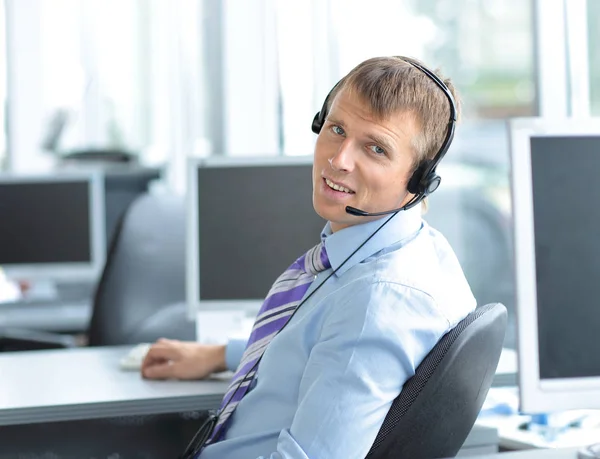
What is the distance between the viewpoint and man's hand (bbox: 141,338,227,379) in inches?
77.0

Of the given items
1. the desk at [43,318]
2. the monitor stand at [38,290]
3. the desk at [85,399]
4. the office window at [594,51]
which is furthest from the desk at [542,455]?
the monitor stand at [38,290]

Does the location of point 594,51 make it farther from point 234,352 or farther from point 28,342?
point 28,342

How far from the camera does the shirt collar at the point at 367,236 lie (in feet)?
4.85

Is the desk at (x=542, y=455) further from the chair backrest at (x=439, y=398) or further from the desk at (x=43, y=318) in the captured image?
the desk at (x=43, y=318)

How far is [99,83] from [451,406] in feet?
19.1

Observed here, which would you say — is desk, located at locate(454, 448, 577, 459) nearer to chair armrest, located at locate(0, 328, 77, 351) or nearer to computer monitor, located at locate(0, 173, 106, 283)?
chair armrest, located at locate(0, 328, 77, 351)

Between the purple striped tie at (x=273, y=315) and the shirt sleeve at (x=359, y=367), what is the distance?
23 cm

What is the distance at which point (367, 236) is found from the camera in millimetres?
1487

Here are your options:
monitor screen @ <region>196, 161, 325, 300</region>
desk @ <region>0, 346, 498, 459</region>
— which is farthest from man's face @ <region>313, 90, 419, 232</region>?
monitor screen @ <region>196, 161, 325, 300</region>

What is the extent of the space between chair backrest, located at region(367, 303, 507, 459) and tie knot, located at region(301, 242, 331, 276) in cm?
28

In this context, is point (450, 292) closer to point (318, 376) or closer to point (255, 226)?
point (318, 376)

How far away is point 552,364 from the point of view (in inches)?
56.2

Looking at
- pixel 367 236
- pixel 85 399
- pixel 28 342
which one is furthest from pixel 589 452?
pixel 28 342

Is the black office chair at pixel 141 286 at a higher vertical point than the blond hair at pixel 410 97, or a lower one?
lower
